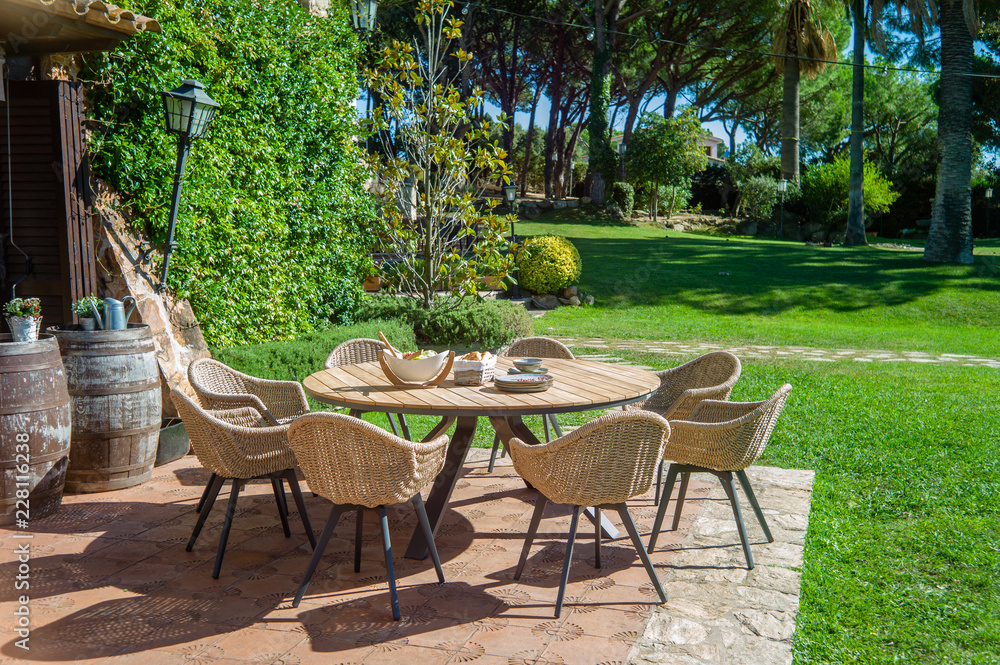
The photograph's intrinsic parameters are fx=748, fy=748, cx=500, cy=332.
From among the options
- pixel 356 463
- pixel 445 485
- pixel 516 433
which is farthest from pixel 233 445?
pixel 516 433

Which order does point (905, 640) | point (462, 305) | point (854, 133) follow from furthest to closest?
point (854, 133)
point (462, 305)
point (905, 640)

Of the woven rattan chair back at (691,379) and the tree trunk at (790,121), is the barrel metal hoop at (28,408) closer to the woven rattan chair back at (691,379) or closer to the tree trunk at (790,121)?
the woven rattan chair back at (691,379)

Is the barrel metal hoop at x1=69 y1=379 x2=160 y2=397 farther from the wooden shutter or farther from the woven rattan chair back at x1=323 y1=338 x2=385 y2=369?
the woven rattan chair back at x1=323 y1=338 x2=385 y2=369

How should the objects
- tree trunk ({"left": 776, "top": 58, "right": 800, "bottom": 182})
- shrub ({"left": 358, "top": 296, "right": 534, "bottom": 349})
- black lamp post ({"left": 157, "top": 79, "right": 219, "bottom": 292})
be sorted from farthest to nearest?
tree trunk ({"left": 776, "top": 58, "right": 800, "bottom": 182}), shrub ({"left": 358, "top": 296, "right": 534, "bottom": 349}), black lamp post ({"left": 157, "top": 79, "right": 219, "bottom": 292})

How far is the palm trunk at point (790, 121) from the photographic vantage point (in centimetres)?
2275

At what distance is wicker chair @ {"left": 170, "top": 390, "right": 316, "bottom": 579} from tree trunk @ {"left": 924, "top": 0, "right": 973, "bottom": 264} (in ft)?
55.5

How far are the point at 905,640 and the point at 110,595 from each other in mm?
2997

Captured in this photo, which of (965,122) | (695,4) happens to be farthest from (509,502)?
(695,4)

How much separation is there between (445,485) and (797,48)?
22.3 m

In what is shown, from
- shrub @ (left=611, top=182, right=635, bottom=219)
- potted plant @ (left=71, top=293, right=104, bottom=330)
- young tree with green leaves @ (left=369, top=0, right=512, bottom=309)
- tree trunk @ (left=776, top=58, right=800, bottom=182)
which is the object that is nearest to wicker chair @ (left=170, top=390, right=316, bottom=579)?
potted plant @ (left=71, top=293, right=104, bottom=330)

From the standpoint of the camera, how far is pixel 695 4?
24.0m

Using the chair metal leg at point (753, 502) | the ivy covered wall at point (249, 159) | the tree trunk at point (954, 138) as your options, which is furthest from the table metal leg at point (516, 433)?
the tree trunk at point (954, 138)

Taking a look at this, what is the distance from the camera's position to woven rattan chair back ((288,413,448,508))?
2781 mm

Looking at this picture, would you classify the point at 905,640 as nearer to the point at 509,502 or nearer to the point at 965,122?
the point at 509,502
